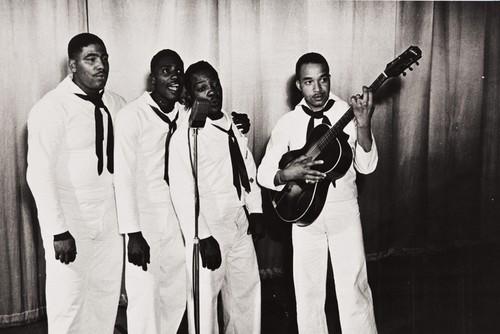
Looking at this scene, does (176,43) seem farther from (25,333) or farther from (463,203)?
(463,203)

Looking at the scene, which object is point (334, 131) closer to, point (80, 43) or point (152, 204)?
point (152, 204)

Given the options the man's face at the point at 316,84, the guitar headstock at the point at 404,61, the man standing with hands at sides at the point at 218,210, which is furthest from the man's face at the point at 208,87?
the guitar headstock at the point at 404,61

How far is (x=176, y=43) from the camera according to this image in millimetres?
4430

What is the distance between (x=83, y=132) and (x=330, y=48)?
9.02 ft

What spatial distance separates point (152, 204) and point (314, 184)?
3.11 feet

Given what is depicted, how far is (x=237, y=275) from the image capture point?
3.19 meters

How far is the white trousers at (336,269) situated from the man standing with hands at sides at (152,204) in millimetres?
751

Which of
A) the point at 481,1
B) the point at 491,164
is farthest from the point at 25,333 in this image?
the point at 481,1

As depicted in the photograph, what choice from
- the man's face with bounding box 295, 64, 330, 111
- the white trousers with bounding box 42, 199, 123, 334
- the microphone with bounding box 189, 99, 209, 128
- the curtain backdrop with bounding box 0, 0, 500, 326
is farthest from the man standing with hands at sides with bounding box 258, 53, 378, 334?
the curtain backdrop with bounding box 0, 0, 500, 326

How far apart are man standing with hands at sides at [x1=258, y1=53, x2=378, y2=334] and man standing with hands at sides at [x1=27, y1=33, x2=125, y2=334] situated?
946 millimetres

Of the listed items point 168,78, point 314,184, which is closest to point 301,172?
point 314,184

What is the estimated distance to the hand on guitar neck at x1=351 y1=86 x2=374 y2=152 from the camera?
114 inches

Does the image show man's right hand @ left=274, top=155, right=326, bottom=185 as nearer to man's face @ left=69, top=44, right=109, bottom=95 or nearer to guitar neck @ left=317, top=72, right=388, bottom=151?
guitar neck @ left=317, top=72, right=388, bottom=151

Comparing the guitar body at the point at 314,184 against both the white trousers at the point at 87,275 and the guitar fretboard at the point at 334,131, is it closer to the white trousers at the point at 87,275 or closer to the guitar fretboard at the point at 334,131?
the guitar fretboard at the point at 334,131
